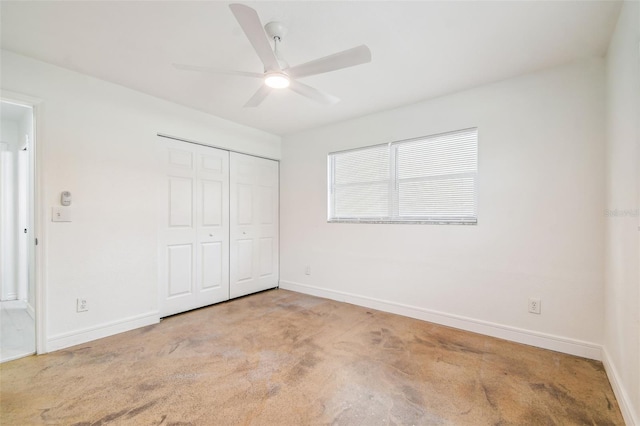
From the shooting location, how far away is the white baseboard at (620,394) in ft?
4.86

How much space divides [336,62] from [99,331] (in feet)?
10.2

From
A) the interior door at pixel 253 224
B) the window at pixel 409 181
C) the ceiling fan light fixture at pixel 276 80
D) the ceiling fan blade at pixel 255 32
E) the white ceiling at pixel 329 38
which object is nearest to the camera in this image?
the ceiling fan blade at pixel 255 32

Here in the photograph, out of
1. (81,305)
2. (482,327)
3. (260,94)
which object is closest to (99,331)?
(81,305)

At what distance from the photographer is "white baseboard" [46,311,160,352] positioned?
239cm

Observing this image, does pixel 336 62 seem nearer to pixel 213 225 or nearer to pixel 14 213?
pixel 213 225

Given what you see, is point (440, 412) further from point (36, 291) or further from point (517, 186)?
point (36, 291)

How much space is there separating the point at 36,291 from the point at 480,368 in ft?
11.9

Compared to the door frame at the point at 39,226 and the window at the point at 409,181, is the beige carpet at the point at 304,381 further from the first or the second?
the window at the point at 409,181

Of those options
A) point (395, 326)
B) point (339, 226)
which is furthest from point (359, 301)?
point (339, 226)

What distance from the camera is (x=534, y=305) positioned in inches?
97.3

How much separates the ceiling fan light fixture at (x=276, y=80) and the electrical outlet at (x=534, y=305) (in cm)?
277

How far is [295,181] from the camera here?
4332 millimetres

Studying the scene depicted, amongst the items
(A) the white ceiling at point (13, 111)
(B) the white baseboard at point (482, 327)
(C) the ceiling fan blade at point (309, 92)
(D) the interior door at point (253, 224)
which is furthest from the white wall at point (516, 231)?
(A) the white ceiling at point (13, 111)

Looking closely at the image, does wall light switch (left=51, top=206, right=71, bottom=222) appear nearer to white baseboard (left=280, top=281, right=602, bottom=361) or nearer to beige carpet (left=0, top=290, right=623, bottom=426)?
beige carpet (left=0, top=290, right=623, bottom=426)
